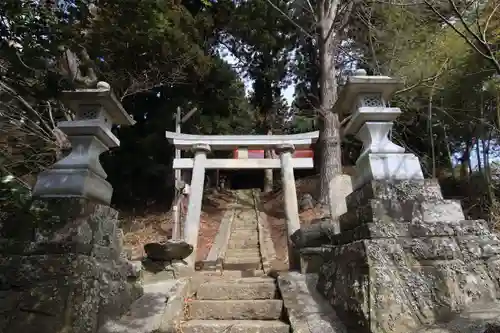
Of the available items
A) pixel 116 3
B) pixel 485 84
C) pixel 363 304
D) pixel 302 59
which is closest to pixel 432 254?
pixel 363 304

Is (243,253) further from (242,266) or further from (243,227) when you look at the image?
(243,227)

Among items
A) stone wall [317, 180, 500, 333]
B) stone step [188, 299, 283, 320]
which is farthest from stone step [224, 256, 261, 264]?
stone wall [317, 180, 500, 333]

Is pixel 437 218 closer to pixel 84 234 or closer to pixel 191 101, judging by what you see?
pixel 84 234

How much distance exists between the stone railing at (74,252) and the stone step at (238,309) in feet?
2.18

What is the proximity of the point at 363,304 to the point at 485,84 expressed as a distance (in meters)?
8.11

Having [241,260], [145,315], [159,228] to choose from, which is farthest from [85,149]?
[159,228]

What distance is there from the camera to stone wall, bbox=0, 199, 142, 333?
2596 millimetres

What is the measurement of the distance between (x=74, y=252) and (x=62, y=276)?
0.21m

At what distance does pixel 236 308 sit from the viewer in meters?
3.75

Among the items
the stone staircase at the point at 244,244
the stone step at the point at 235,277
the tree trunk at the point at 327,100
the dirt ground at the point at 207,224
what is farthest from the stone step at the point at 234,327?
the tree trunk at the point at 327,100

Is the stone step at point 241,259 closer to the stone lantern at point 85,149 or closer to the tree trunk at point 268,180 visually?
the stone lantern at point 85,149

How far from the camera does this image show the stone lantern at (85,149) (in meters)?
3.22

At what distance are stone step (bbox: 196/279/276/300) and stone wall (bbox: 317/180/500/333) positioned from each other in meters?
1.09

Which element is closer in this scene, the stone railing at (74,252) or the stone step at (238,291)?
the stone railing at (74,252)
